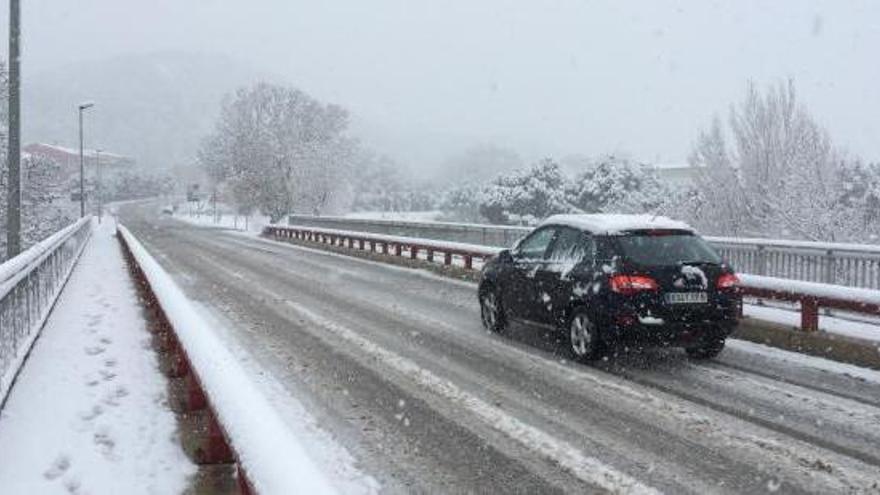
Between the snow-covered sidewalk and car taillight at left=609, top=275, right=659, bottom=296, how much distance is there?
4434 millimetres

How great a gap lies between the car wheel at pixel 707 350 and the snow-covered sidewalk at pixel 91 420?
18.1 feet

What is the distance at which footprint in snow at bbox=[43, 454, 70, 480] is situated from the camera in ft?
19.3

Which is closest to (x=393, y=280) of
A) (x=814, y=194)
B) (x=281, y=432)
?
(x=281, y=432)

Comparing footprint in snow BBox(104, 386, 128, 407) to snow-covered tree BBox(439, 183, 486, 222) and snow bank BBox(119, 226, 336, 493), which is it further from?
snow-covered tree BBox(439, 183, 486, 222)

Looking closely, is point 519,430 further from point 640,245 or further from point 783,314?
point 783,314

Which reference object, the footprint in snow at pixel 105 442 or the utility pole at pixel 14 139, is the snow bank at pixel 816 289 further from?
the utility pole at pixel 14 139

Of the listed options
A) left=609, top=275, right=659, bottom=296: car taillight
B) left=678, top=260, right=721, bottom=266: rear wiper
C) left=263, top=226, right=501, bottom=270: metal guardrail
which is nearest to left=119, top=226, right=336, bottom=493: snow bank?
left=609, top=275, right=659, bottom=296: car taillight

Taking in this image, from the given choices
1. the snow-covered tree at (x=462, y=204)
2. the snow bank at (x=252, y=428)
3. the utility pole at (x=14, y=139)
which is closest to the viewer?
the snow bank at (x=252, y=428)

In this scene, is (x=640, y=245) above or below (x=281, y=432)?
above

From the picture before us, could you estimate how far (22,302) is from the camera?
9617 millimetres

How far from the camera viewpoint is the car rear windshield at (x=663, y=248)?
30.7 feet

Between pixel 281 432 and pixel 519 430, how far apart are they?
2.97 meters

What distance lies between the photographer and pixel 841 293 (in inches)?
384

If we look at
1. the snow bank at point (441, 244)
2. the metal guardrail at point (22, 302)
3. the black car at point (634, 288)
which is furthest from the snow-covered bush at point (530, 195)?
the black car at point (634, 288)
